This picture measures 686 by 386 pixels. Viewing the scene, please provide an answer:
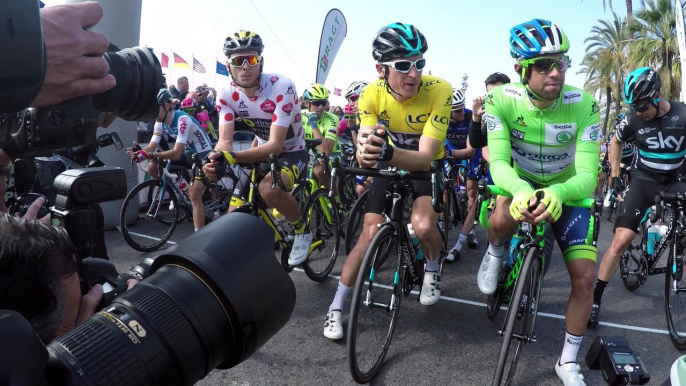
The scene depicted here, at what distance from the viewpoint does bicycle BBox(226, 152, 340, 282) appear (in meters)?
4.27

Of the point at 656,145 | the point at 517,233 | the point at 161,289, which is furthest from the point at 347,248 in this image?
the point at 161,289

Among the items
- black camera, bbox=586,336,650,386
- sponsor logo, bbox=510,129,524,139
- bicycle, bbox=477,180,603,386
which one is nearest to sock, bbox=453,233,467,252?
bicycle, bbox=477,180,603,386

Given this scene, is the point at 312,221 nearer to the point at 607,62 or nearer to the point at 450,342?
the point at 450,342

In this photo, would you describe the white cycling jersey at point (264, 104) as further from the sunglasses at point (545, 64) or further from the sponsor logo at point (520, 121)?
the sunglasses at point (545, 64)

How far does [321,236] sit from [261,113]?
1.41m

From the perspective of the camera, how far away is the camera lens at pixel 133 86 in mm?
1621

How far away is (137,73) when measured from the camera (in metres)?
1.67

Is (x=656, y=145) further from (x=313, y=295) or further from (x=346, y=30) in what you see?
(x=346, y=30)

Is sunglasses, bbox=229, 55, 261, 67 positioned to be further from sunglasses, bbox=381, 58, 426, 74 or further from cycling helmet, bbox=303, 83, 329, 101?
cycling helmet, bbox=303, 83, 329, 101

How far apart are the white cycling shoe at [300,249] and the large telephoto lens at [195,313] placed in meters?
3.24

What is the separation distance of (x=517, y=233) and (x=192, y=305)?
2.51 metres

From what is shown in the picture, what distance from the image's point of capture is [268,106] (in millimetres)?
4484

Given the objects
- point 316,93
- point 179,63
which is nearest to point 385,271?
point 316,93

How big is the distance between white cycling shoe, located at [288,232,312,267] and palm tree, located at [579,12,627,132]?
109 ft
